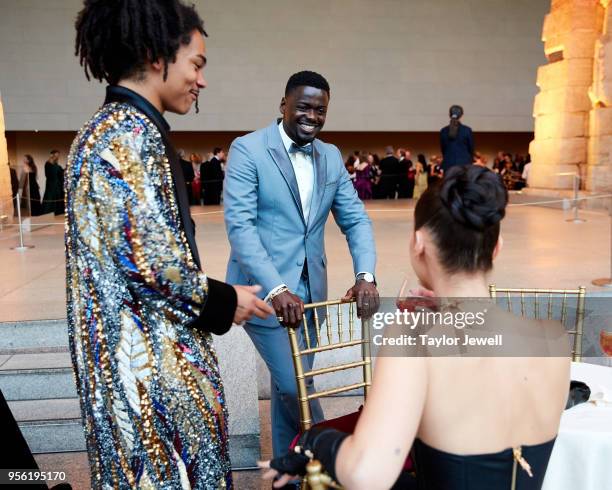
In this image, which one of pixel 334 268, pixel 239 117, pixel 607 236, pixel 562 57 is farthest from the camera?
pixel 239 117

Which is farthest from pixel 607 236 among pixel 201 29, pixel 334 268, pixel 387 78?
pixel 387 78

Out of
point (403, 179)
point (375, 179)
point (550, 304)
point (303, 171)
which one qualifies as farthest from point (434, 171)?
point (303, 171)

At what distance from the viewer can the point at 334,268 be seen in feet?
18.1

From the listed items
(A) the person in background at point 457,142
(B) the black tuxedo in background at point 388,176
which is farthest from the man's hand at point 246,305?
(B) the black tuxedo in background at point 388,176

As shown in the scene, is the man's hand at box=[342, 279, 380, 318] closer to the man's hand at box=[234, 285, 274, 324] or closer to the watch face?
the watch face

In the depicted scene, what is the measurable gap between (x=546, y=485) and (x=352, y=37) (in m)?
16.4

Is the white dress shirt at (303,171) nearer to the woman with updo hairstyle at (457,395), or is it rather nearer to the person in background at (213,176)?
the woman with updo hairstyle at (457,395)

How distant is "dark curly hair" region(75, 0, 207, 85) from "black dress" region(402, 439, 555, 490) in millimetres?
1047

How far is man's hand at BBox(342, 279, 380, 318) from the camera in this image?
2.24 m

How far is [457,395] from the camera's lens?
117 centimetres

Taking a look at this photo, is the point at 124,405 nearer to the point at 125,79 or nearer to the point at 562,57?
the point at 125,79

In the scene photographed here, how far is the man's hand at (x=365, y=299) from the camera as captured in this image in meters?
2.24

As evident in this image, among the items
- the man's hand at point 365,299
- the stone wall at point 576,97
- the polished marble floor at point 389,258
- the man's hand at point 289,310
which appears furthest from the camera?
the stone wall at point 576,97

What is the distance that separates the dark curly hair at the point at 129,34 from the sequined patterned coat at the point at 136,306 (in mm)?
73
